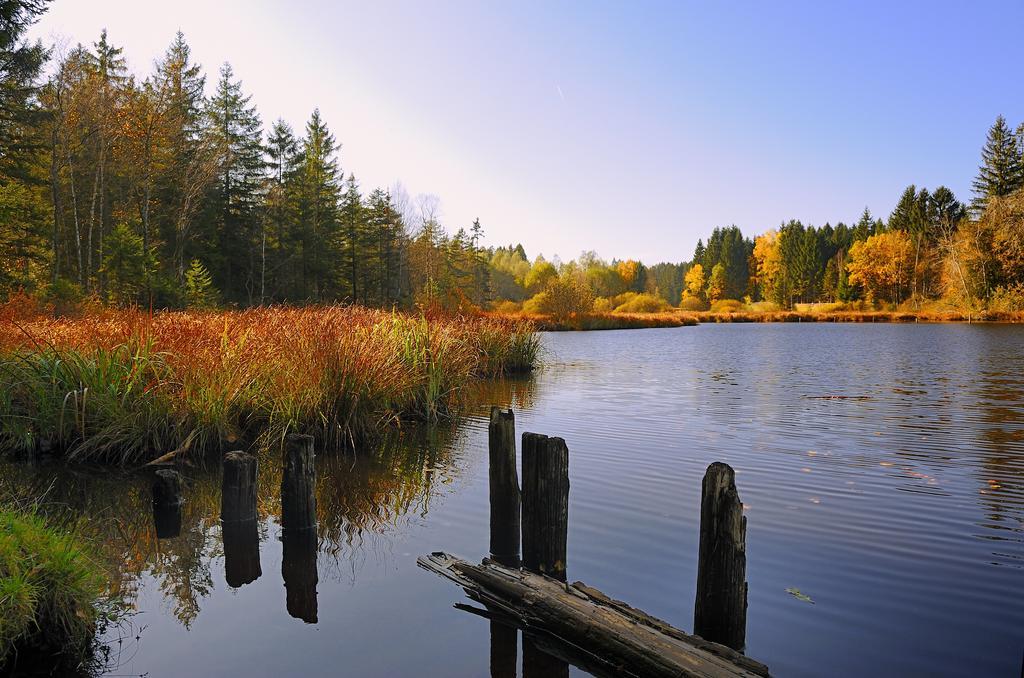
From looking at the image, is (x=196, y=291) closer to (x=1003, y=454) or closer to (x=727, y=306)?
(x=1003, y=454)

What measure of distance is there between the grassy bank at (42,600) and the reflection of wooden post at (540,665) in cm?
270

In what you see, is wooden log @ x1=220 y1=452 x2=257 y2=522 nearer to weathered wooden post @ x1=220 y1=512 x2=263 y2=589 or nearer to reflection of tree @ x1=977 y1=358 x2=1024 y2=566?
weathered wooden post @ x1=220 y1=512 x2=263 y2=589

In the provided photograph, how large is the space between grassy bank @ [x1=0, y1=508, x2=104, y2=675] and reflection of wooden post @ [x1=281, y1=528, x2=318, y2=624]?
132 centimetres

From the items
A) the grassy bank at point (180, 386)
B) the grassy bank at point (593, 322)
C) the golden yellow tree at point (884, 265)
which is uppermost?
the golden yellow tree at point (884, 265)

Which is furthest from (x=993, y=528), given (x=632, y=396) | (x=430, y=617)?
(x=632, y=396)

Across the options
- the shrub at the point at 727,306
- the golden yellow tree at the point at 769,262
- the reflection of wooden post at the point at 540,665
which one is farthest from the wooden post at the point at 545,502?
the golden yellow tree at the point at 769,262

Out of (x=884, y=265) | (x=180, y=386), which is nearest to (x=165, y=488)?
(x=180, y=386)

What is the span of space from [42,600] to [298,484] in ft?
7.16

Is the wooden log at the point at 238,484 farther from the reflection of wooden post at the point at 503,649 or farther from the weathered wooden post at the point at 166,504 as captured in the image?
the reflection of wooden post at the point at 503,649

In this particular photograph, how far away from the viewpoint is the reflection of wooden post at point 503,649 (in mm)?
3967

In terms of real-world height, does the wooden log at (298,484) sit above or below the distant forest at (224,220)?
below

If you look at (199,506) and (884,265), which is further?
(884,265)

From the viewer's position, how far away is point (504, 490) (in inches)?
217

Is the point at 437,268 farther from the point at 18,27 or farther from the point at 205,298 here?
the point at 18,27
